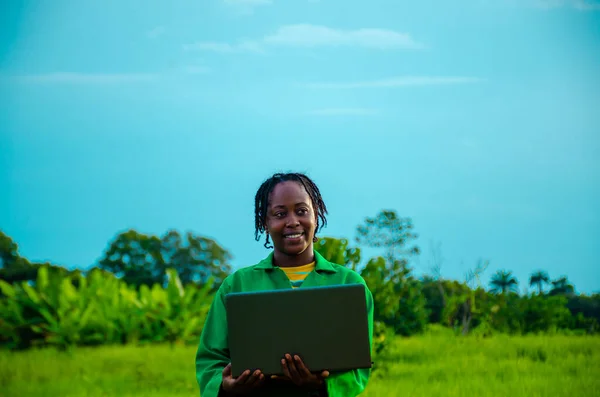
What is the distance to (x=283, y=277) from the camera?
2.10 metres

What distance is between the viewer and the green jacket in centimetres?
204

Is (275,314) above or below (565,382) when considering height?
above

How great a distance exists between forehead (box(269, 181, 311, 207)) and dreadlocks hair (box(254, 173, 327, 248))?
0.04m

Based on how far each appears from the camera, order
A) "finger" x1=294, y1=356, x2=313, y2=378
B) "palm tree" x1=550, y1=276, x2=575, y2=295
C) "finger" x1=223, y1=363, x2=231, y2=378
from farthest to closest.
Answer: "palm tree" x1=550, y1=276, x2=575, y2=295 < "finger" x1=223, y1=363, x2=231, y2=378 < "finger" x1=294, y1=356, x2=313, y2=378

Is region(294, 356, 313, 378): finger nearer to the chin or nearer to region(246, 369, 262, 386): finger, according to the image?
region(246, 369, 262, 386): finger

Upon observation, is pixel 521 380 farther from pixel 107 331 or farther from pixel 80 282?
pixel 80 282

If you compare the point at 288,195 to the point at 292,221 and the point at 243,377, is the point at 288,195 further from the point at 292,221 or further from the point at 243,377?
the point at 243,377

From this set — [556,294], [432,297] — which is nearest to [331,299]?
[432,297]

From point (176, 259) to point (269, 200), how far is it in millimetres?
4456

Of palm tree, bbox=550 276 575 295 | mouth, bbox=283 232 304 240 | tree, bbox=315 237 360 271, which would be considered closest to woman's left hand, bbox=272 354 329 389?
mouth, bbox=283 232 304 240

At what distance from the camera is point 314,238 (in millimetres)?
2219

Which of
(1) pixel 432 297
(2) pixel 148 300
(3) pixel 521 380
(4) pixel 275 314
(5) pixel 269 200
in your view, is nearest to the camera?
(4) pixel 275 314

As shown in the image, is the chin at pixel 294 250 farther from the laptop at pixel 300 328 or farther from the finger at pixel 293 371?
the finger at pixel 293 371

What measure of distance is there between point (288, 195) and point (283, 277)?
240 mm
